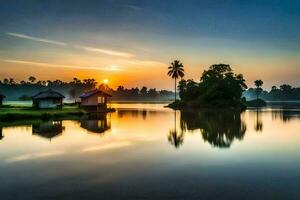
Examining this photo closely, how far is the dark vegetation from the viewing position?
99.9 meters

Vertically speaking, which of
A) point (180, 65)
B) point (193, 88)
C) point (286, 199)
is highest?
point (180, 65)

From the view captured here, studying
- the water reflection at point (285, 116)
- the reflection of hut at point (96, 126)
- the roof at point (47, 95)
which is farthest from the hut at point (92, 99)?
the water reflection at point (285, 116)

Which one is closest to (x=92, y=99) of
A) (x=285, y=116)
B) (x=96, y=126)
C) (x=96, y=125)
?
(x=96, y=125)

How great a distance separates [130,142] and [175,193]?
50.0 feet

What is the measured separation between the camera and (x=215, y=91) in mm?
99312

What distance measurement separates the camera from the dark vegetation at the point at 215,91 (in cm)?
9988

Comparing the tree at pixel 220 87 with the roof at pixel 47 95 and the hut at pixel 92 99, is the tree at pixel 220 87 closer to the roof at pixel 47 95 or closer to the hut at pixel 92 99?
the hut at pixel 92 99

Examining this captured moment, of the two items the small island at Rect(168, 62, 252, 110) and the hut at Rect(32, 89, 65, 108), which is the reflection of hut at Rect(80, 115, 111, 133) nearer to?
the hut at Rect(32, 89, 65, 108)

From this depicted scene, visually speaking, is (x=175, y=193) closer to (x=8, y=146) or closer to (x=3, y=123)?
(x=8, y=146)

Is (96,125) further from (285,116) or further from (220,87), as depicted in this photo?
(220,87)

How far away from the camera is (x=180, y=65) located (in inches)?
4697

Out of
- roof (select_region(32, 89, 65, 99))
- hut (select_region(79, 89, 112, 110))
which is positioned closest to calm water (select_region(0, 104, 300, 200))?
roof (select_region(32, 89, 65, 99))

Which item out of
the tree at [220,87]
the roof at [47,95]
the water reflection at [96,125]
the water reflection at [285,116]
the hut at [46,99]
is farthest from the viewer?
the tree at [220,87]

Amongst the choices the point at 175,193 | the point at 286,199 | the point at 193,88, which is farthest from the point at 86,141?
the point at 193,88
